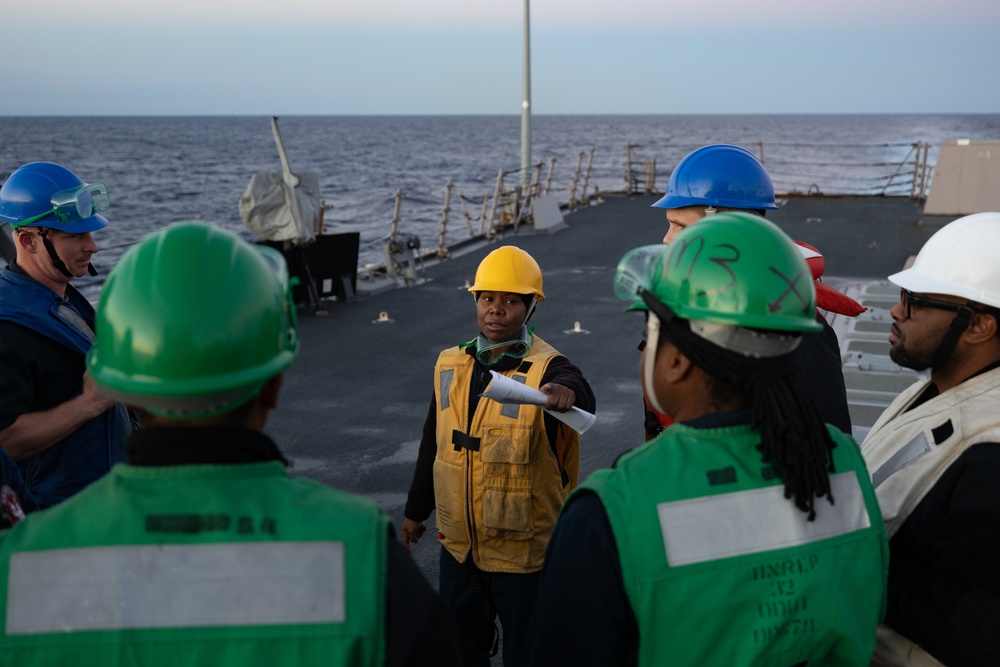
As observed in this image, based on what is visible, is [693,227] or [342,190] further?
[342,190]

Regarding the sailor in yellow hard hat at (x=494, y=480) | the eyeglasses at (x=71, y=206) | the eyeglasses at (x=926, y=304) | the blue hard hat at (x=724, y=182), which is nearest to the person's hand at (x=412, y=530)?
the sailor in yellow hard hat at (x=494, y=480)

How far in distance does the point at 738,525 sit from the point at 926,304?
1269 millimetres

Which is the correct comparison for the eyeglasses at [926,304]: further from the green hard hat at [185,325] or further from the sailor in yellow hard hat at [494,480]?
the green hard hat at [185,325]

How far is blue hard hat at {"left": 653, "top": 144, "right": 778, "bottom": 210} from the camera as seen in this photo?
380 centimetres

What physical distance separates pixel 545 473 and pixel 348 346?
7.66 m

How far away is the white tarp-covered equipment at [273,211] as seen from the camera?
40.0 feet

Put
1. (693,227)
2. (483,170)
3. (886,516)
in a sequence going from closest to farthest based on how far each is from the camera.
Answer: (693,227) → (886,516) → (483,170)

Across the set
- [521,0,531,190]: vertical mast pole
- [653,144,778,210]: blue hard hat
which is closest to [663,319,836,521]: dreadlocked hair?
[653,144,778,210]: blue hard hat

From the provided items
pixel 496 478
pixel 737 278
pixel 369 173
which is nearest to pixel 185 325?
pixel 737 278

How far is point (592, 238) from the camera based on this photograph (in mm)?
18875

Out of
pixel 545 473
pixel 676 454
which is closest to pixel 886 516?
pixel 676 454

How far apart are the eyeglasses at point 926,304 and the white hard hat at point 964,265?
3cm

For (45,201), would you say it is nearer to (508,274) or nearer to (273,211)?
(508,274)

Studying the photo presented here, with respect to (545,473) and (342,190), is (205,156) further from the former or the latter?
(545,473)
